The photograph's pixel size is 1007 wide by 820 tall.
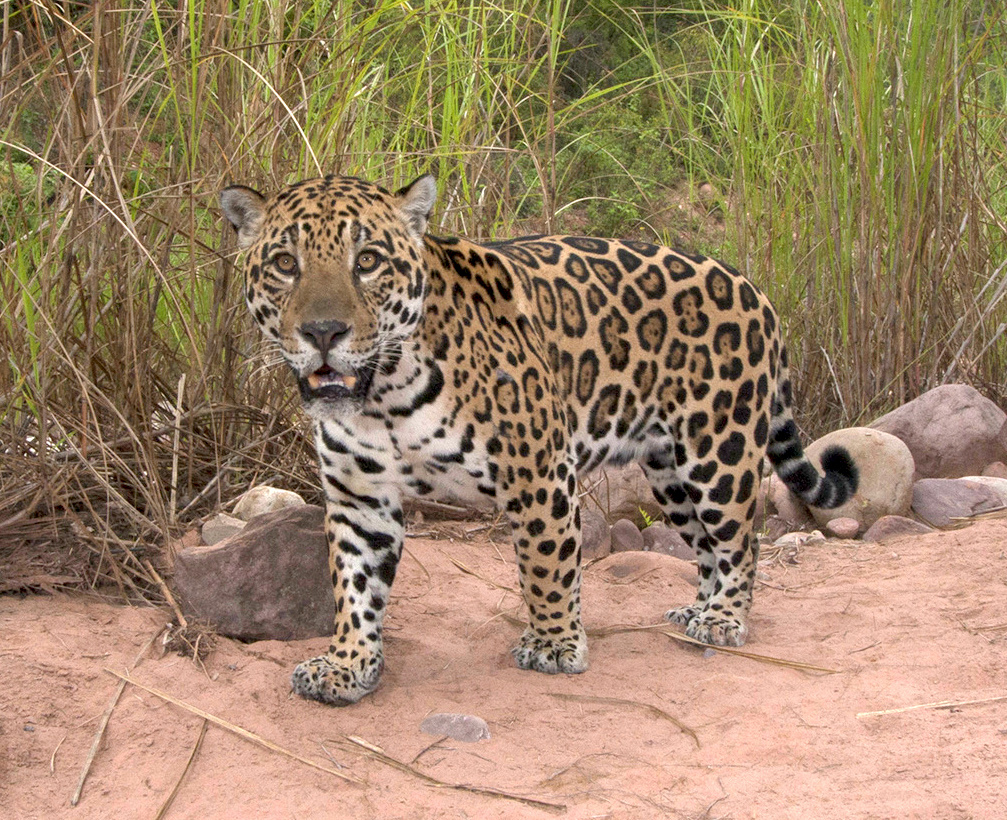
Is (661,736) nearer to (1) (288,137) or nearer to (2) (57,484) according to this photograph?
(2) (57,484)

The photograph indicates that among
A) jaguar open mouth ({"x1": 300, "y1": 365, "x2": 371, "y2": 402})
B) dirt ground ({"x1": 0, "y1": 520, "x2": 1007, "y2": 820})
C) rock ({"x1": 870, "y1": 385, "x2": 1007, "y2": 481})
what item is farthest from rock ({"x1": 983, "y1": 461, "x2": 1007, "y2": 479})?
jaguar open mouth ({"x1": 300, "y1": 365, "x2": 371, "y2": 402})

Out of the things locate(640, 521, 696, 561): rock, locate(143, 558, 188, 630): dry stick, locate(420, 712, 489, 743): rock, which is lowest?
locate(640, 521, 696, 561): rock

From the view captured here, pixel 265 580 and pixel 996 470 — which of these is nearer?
pixel 265 580

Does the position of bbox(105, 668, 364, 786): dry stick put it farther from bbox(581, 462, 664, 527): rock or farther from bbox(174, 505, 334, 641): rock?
bbox(581, 462, 664, 527): rock

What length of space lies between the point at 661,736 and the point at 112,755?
1.70 meters

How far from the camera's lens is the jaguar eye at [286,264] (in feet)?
12.4

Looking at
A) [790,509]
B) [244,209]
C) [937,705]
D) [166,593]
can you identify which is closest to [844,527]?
[790,509]

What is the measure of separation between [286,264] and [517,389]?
89cm

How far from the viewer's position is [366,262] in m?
3.81

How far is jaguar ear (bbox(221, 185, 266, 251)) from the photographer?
3922mm

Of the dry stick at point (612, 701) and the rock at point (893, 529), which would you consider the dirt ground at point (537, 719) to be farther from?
the rock at point (893, 529)

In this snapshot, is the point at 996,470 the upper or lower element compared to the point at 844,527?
upper

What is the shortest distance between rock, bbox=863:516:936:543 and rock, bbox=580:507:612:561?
4.53 ft

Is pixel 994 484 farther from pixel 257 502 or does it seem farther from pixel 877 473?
pixel 257 502
